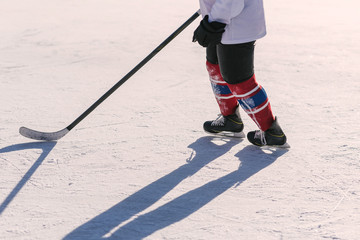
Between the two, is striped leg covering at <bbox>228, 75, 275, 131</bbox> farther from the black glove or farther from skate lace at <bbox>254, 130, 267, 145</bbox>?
the black glove

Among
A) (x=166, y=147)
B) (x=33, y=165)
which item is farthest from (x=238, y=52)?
(x=33, y=165)

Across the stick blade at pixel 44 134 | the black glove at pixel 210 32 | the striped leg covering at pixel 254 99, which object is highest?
the black glove at pixel 210 32

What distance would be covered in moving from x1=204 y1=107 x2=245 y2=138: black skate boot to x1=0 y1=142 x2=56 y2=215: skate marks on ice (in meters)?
0.93

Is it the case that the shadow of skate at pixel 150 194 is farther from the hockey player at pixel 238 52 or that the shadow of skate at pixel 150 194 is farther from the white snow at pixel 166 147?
the hockey player at pixel 238 52

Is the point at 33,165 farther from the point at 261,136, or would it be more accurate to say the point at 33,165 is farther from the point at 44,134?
the point at 261,136

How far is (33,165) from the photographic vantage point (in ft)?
10.0

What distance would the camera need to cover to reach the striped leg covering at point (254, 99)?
3.06 meters

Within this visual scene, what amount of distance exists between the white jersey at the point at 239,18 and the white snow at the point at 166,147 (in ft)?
2.16

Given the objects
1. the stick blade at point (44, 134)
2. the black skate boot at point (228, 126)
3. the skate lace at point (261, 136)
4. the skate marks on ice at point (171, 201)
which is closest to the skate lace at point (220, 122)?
the black skate boot at point (228, 126)

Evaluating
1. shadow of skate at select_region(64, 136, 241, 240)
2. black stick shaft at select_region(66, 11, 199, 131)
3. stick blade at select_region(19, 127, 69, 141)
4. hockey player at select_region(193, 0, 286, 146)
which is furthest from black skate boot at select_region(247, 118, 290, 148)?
stick blade at select_region(19, 127, 69, 141)

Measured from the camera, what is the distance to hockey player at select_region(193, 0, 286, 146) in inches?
113

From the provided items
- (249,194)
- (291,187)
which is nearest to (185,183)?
(249,194)

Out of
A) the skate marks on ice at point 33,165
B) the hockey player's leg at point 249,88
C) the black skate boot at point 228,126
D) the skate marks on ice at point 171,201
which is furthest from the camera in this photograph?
the black skate boot at point 228,126

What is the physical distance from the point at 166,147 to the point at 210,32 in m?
0.76
